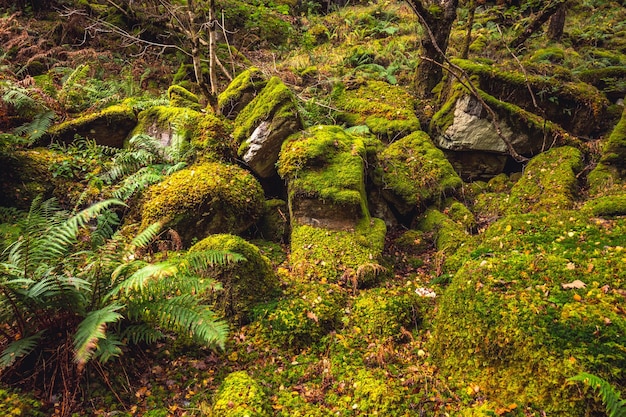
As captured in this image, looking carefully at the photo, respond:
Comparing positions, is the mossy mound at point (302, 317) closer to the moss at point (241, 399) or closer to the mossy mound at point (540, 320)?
the moss at point (241, 399)

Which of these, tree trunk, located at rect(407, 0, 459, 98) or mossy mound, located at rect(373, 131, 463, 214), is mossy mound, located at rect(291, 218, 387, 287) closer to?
mossy mound, located at rect(373, 131, 463, 214)

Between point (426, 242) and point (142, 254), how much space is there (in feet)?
14.2

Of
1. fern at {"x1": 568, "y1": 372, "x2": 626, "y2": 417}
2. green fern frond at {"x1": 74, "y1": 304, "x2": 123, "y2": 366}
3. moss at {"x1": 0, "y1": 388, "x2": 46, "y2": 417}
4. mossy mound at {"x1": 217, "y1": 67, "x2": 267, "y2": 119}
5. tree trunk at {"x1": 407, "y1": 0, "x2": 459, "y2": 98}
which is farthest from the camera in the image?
tree trunk at {"x1": 407, "y1": 0, "x2": 459, "y2": 98}

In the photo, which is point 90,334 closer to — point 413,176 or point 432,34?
point 413,176

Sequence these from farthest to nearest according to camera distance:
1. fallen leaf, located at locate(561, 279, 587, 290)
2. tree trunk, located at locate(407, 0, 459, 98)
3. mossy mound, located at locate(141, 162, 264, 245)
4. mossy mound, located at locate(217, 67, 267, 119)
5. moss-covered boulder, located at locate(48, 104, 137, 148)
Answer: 1. tree trunk, located at locate(407, 0, 459, 98)
2. mossy mound, located at locate(217, 67, 267, 119)
3. moss-covered boulder, located at locate(48, 104, 137, 148)
4. mossy mound, located at locate(141, 162, 264, 245)
5. fallen leaf, located at locate(561, 279, 587, 290)

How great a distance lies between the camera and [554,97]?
24.4 ft

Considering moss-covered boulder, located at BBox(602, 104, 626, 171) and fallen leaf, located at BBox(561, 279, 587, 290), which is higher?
moss-covered boulder, located at BBox(602, 104, 626, 171)

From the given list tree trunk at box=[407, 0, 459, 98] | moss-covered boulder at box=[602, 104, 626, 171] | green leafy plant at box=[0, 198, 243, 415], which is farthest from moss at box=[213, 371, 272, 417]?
tree trunk at box=[407, 0, 459, 98]

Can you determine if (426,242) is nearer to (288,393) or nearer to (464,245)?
(464,245)

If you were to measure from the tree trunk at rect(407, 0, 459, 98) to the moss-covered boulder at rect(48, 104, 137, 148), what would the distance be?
6421 millimetres

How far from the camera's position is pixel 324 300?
4121 millimetres

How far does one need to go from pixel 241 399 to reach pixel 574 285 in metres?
2.93

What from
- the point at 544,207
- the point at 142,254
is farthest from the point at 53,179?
the point at 544,207

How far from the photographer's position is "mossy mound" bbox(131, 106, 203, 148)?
6273 millimetres
